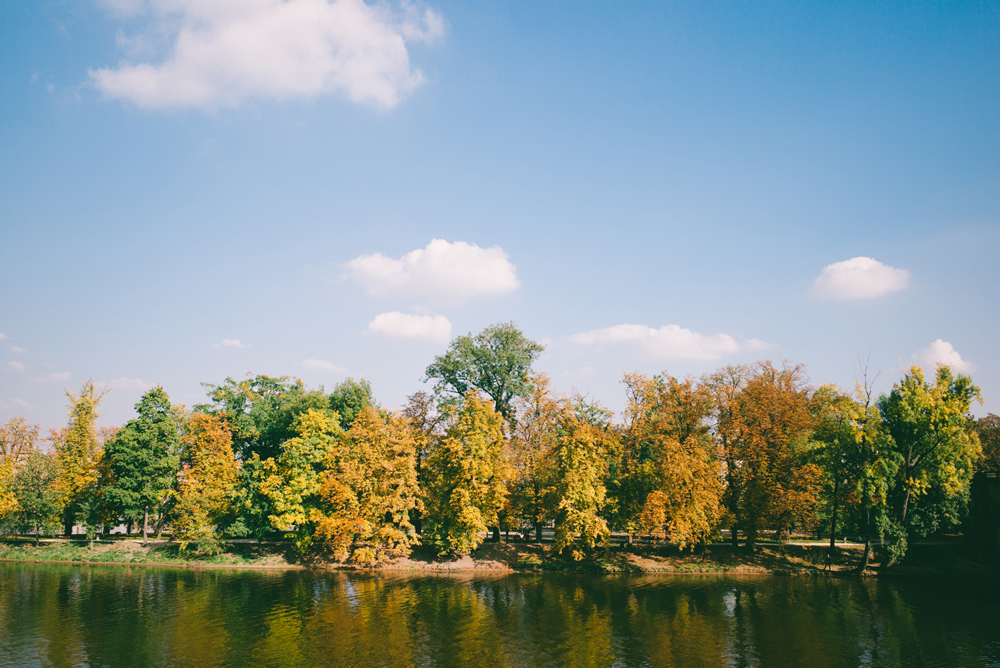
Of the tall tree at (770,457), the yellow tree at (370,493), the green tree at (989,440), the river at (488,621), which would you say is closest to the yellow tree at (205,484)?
the river at (488,621)

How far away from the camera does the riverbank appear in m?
54.1

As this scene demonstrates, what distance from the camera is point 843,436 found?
53469 millimetres

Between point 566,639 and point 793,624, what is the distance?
14.8 metres

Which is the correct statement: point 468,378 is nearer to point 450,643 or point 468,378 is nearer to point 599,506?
point 599,506

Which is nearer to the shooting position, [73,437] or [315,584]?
[315,584]

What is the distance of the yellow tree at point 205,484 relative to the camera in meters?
58.1

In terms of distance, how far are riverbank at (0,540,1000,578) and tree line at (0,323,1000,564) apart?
5.71ft

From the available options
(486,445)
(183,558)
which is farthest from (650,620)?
(183,558)

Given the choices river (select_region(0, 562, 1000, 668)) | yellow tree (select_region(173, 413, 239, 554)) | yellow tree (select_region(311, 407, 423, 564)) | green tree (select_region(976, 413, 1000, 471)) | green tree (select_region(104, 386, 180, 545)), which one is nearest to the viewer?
river (select_region(0, 562, 1000, 668))

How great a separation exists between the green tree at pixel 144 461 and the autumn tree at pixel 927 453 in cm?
7537

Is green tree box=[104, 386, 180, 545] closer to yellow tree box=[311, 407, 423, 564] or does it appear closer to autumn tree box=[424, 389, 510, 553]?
yellow tree box=[311, 407, 423, 564]

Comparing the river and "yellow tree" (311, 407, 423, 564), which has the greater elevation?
"yellow tree" (311, 407, 423, 564)

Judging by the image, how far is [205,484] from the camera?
2372 inches

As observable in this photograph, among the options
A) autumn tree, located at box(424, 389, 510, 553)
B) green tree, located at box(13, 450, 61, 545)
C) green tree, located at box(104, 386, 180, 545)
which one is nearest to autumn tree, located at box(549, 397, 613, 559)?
autumn tree, located at box(424, 389, 510, 553)
